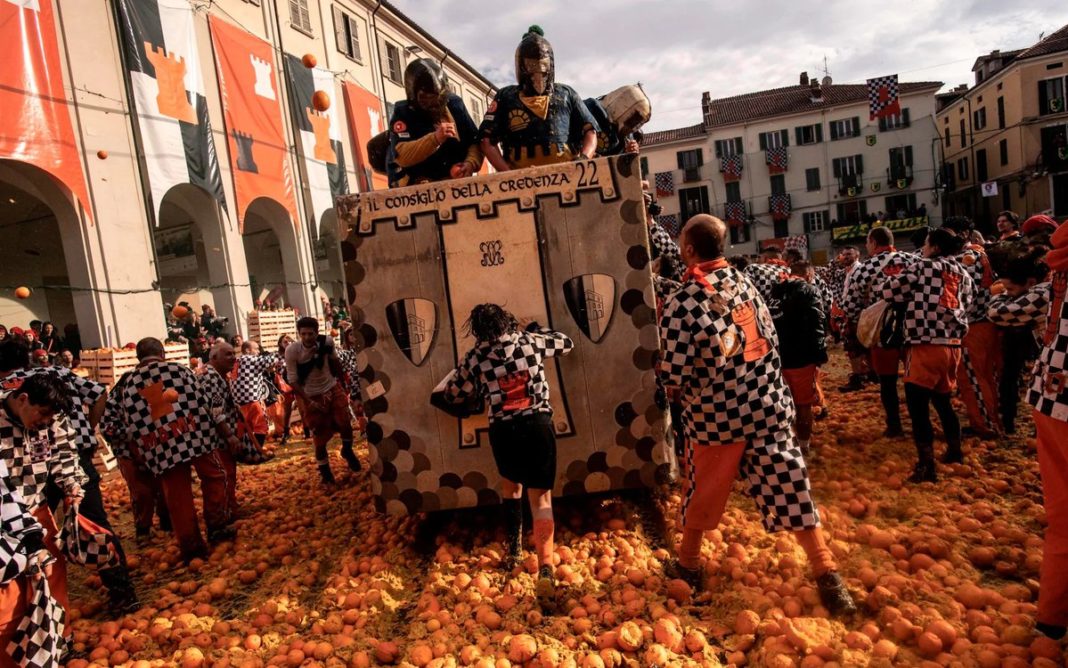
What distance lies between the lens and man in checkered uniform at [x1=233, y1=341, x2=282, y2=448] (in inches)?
356

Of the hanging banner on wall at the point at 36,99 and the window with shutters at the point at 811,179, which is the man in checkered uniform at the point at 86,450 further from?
the window with shutters at the point at 811,179

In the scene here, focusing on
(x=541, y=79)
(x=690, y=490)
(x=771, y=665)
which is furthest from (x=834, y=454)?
(x=541, y=79)

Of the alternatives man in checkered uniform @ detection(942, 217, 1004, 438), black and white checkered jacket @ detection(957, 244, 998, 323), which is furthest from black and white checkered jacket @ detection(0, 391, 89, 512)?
black and white checkered jacket @ detection(957, 244, 998, 323)

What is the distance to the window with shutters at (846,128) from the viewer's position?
139 ft

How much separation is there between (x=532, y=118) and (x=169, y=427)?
401 centimetres

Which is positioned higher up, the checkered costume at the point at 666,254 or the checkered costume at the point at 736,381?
the checkered costume at the point at 666,254

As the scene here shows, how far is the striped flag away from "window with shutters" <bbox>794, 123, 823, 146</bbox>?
913 centimetres

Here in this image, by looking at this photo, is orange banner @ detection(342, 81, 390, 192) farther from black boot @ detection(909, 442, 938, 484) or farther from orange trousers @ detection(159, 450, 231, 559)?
black boot @ detection(909, 442, 938, 484)

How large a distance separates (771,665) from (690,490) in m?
0.95

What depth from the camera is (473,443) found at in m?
4.40

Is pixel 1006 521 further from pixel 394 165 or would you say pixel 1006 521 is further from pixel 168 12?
pixel 168 12

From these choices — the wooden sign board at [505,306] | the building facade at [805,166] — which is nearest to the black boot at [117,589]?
the wooden sign board at [505,306]

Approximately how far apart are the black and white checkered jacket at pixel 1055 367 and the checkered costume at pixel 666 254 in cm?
305

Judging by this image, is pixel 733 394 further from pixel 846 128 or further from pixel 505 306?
pixel 846 128
